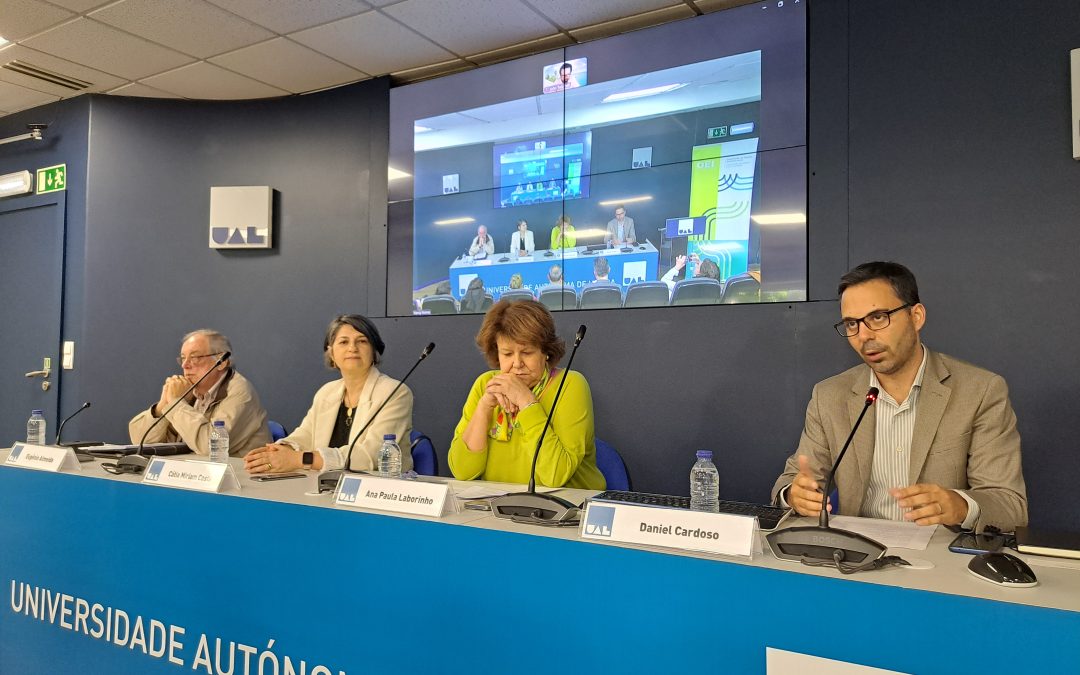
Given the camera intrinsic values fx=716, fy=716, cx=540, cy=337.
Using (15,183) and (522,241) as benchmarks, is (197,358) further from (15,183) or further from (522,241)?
(15,183)

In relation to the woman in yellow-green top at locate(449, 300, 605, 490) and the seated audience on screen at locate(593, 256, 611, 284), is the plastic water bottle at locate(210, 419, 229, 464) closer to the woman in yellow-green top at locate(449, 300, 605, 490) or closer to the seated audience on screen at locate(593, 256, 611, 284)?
the woman in yellow-green top at locate(449, 300, 605, 490)

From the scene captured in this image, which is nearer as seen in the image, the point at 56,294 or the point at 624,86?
the point at 624,86

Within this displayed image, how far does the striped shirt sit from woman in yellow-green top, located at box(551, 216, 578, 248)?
1817 mm

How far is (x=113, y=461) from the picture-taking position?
1.98 meters

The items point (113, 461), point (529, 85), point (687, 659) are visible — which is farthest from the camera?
point (529, 85)

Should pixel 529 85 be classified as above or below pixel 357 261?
above

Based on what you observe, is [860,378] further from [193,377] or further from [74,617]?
[193,377]

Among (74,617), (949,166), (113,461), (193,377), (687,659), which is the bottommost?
(74,617)

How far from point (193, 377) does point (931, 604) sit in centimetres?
266

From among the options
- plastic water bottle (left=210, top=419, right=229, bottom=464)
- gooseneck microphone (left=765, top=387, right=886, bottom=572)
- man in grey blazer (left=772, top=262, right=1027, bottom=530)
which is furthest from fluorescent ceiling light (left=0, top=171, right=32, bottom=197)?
gooseneck microphone (left=765, top=387, right=886, bottom=572)

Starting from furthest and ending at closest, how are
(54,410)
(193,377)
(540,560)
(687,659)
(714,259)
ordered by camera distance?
(54,410) < (714,259) < (193,377) < (540,560) < (687,659)

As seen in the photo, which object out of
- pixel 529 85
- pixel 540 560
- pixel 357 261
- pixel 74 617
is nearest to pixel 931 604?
pixel 540 560

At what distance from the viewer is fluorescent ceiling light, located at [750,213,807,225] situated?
286cm

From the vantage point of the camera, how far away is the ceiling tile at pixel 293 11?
3.06 m
